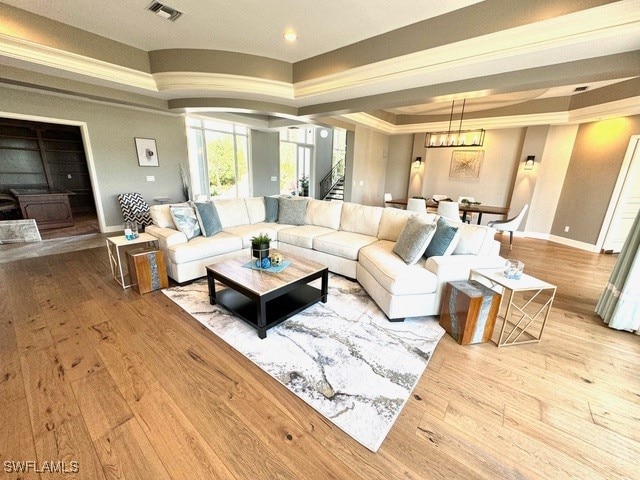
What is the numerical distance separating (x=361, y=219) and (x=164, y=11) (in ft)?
11.2

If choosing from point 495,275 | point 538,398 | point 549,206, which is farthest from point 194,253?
point 549,206

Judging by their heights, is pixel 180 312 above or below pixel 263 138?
below

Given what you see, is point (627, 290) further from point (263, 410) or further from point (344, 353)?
point (263, 410)

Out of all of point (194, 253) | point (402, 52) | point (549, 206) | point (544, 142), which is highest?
point (402, 52)

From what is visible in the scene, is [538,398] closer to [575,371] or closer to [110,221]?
[575,371]

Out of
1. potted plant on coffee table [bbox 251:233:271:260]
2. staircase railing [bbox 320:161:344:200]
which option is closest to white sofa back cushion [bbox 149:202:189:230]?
potted plant on coffee table [bbox 251:233:271:260]

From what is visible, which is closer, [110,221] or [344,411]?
[344,411]

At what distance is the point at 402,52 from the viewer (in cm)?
313

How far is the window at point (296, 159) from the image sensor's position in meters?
9.34

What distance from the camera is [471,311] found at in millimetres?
2180

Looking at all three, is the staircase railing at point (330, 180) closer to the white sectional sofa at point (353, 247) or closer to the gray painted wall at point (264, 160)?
the gray painted wall at point (264, 160)

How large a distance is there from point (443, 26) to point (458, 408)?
3629 mm

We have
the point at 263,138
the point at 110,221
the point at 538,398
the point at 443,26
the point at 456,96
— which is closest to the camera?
the point at 538,398

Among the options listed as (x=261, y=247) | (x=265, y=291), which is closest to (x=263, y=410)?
(x=265, y=291)
